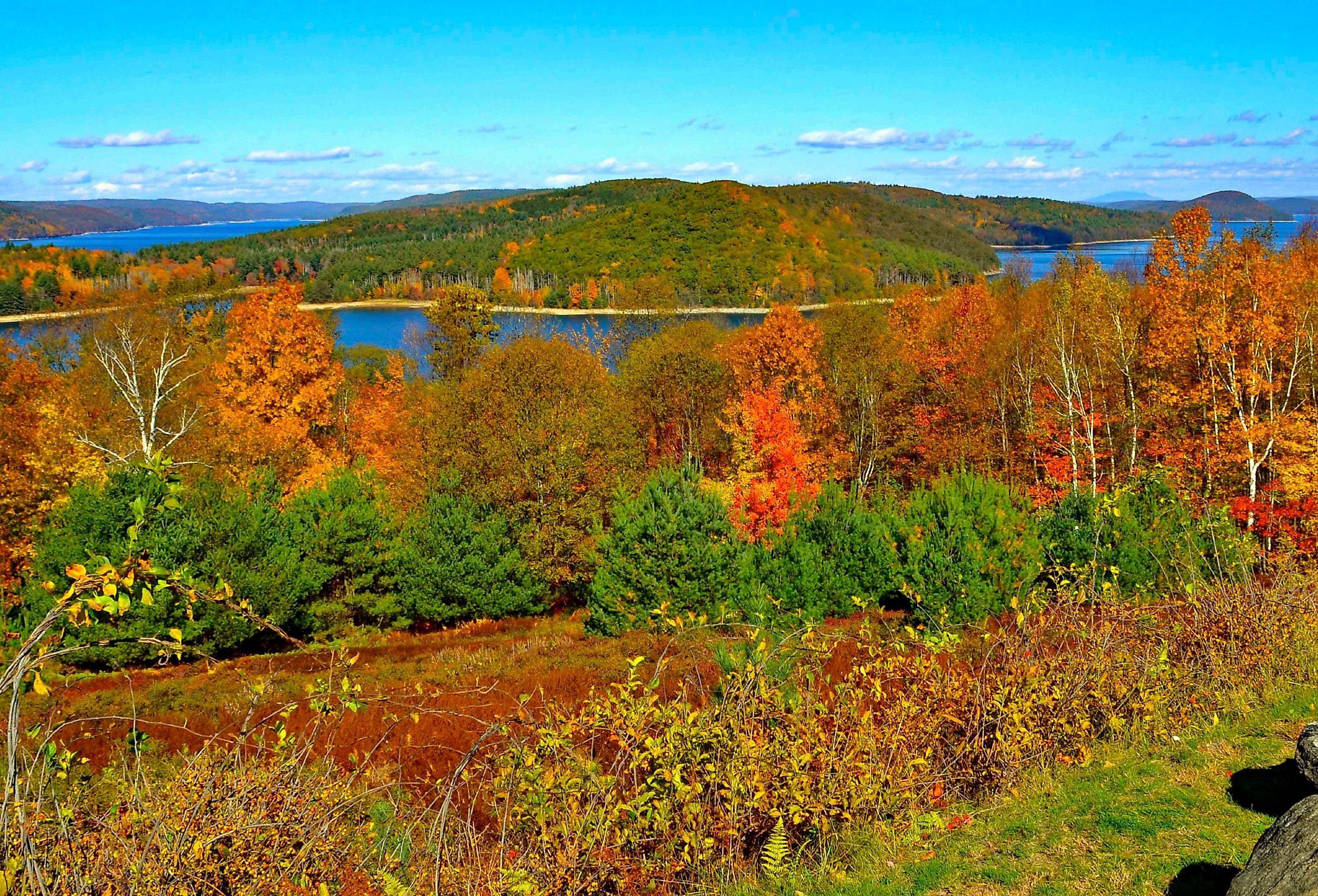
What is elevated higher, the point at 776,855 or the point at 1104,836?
the point at 776,855

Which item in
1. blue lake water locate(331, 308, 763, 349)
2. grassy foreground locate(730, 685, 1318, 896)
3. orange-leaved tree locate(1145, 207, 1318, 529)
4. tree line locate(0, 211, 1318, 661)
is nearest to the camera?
grassy foreground locate(730, 685, 1318, 896)

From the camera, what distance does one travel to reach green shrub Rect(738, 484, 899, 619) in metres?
20.0

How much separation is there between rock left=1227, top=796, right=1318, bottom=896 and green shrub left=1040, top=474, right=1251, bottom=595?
16.6 ft

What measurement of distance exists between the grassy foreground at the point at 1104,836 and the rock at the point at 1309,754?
0.43 meters

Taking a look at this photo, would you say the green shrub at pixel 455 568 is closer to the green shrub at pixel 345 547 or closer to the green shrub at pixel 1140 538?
the green shrub at pixel 345 547

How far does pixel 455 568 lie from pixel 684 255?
121098mm

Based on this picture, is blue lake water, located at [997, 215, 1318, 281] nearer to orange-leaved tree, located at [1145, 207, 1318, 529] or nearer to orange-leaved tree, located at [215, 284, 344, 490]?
orange-leaved tree, located at [1145, 207, 1318, 529]

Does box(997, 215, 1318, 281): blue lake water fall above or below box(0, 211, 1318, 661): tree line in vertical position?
above

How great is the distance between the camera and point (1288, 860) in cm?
399

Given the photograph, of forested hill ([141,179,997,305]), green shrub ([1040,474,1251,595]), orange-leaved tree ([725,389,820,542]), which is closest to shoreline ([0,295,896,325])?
forested hill ([141,179,997,305])

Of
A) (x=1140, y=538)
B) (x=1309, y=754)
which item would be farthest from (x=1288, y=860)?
(x=1140, y=538)

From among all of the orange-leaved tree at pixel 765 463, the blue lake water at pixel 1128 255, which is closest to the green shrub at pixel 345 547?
the orange-leaved tree at pixel 765 463

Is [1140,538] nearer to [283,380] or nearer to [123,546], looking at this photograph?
[123,546]

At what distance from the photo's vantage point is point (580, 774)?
560 centimetres
